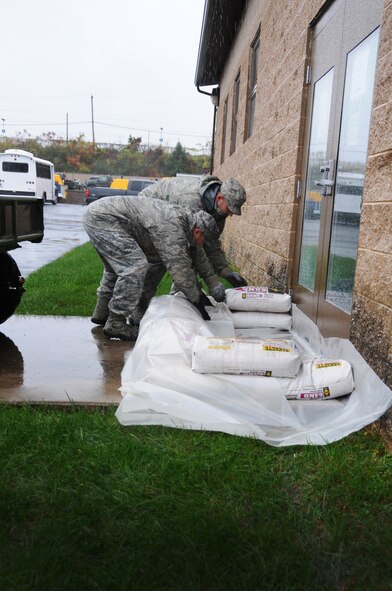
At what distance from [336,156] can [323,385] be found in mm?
1961

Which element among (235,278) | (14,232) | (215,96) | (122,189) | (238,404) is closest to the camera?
(238,404)

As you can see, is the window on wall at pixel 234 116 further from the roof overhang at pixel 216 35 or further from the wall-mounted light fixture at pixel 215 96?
the wall-mounted light fixture at pixel 215 96

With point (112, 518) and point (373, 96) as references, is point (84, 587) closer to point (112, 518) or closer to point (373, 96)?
point (112, 518)

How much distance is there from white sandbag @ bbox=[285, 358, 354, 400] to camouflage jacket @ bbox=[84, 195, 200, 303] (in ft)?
4.66

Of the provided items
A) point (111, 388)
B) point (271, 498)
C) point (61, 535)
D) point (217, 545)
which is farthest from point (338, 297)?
point (61, 535)

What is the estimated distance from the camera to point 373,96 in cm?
320

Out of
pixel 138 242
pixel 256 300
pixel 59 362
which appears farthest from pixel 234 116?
pixel 59 362

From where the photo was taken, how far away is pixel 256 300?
15.1ft

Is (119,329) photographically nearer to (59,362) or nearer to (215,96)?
(59,362)

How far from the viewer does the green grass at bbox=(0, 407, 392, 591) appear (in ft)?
5.92

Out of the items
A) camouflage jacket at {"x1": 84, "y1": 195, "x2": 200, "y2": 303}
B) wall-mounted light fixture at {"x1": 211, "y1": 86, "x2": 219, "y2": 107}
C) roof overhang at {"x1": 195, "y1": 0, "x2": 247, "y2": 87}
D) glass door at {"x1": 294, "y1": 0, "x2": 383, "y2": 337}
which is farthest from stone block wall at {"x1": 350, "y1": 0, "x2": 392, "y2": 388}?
wall-mounted light fixture at {"x1": 211, "y1": 86, "x2": 219, "y2": 107}

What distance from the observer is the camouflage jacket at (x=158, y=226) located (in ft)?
13.9

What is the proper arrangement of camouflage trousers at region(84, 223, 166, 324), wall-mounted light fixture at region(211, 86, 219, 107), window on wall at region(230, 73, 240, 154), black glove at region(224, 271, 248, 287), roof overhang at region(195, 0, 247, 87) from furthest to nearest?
wall-mounted light fixture at region(211, 86, 219, 107)
window on wall at region(230, 73, 240, 154)
roof overhang at region(195, 0, 247, 87)
black glove at region(224, 271, 248, 287)
camouflage trousers at region(84, 223, 166, 324)

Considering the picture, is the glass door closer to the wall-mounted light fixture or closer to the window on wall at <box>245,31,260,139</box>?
the window on wall at <box>245,31,260,139</box>
